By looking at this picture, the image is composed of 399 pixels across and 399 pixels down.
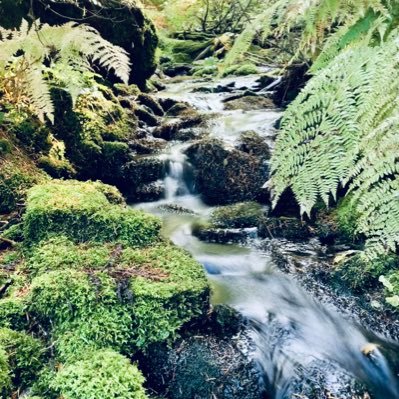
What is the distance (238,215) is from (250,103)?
4.29 m

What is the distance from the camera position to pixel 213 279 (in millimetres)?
3570

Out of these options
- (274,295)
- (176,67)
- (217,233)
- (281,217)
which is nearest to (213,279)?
(274,295)

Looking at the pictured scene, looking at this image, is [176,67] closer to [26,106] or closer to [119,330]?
[26,106]

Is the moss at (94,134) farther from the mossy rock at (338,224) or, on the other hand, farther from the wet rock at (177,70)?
the wet rock at (177,70)

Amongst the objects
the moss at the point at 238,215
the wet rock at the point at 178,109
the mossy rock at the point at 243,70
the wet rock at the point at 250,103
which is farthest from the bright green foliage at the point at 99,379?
the mossy rock at the point at 243,70

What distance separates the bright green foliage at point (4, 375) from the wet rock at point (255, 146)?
4052mm

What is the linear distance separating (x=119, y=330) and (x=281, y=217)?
2.50m

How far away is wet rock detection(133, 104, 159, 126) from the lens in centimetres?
717

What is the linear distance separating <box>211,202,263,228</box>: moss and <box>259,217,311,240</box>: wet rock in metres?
0.16

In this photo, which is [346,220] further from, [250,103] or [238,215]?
[250,103]

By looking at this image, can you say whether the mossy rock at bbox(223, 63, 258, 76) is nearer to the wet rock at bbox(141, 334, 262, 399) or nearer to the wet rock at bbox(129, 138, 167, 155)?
the wet rock at bbox(129, 138, 167, 155)

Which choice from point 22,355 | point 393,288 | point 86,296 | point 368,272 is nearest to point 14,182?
point 86,296

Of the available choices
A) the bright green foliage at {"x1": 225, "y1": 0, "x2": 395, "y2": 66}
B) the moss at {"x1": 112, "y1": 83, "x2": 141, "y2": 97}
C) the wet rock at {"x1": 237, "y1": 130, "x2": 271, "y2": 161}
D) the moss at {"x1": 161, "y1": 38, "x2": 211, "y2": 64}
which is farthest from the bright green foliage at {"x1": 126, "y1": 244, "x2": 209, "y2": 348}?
the moss at {"x1": 161, "y1": 38, "x2": 211, "y2": 64}

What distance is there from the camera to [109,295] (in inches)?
95.7
